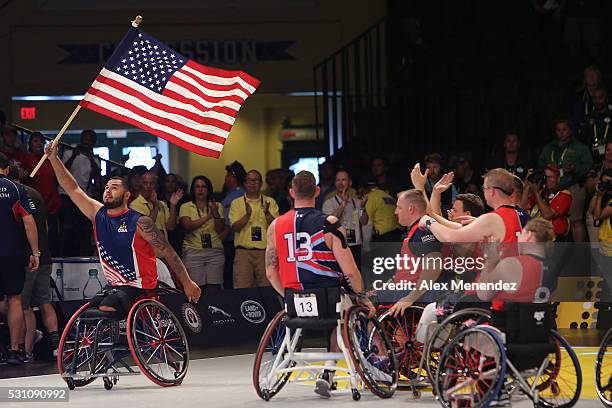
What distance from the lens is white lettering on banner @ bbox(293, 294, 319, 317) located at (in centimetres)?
934

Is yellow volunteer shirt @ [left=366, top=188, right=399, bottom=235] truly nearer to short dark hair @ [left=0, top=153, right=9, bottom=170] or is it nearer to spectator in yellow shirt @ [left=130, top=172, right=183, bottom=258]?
spectator in yellow shirt @ [left=130, top=172, right=183, bottom=258]

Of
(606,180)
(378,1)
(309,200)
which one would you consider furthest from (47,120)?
(309,200)

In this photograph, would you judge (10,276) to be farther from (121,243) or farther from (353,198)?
(353,198)

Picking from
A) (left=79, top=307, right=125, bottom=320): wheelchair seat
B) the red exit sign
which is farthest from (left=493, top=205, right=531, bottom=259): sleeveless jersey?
the red exit sign

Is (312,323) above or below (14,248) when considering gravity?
below

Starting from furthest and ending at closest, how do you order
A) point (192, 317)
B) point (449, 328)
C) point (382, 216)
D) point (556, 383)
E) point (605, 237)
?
point (382, 216)
point (605, 237)
point (192, 317)
point (449, 328)
point (556, 383)

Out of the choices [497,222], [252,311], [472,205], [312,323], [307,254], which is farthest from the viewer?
[252,311]

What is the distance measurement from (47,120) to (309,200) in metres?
12.8

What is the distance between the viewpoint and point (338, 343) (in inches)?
363

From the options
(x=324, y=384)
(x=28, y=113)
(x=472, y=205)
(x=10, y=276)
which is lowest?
(x=324, y=384)

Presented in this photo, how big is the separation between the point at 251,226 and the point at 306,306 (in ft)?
18.4

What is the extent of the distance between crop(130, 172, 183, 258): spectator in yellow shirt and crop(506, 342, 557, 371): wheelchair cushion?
7.41 m

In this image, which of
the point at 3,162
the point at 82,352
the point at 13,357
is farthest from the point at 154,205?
the point at 82,352

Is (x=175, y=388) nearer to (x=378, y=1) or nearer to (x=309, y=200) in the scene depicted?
(x=309, y=200)
